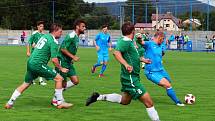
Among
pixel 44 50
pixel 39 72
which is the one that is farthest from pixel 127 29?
pixel 39 72

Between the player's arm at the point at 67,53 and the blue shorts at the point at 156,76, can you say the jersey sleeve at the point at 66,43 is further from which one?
the blue shorts at the point at 156,76

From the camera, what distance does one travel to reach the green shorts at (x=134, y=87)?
8.96 meters

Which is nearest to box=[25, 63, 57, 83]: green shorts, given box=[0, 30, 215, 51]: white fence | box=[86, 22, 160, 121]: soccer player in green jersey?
box=[86, 22, 160, 121]: soccer player in green jersey

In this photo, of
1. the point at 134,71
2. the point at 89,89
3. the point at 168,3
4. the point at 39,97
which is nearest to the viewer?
the point at 134,71

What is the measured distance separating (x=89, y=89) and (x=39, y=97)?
2460 millimetres

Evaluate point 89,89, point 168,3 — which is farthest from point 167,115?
point 168,3

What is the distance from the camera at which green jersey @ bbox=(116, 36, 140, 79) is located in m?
8.98

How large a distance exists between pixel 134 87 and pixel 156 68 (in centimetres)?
308

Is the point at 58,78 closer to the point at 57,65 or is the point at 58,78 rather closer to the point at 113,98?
the point at 57,65

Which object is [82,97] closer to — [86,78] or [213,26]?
[86,78]

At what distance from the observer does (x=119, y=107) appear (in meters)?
11.4

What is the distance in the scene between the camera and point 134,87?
29.5ft

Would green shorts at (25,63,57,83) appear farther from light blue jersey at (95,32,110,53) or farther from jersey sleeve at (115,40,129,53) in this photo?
light blue jersey at (95,32,110,53)

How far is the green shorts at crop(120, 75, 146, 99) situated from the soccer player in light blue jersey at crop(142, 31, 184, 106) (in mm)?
2803
